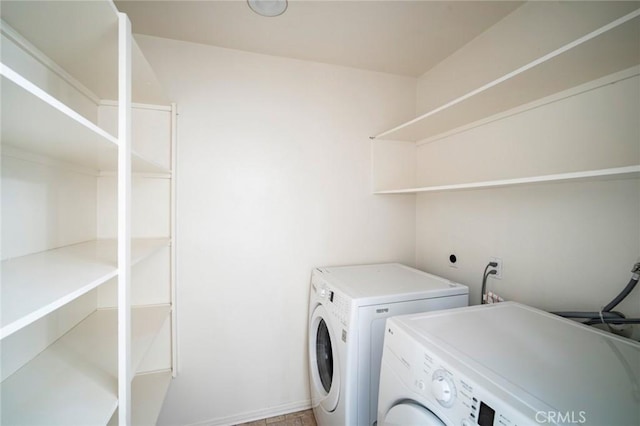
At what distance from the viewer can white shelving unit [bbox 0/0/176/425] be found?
2.22 feet

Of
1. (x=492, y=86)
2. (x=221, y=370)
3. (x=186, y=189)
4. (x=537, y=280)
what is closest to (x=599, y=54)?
(x=492, y=86)

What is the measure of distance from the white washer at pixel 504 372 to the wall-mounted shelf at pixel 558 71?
0.98 metres

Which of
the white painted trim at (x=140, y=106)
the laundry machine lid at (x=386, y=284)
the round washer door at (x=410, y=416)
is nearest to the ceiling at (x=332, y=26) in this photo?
the white painted trim at (x=140, y=106)

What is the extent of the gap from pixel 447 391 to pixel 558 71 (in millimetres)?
1237

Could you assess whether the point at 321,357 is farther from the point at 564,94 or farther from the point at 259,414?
Result: the point at 564,94

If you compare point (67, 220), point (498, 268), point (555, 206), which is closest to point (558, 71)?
point (555, 206)

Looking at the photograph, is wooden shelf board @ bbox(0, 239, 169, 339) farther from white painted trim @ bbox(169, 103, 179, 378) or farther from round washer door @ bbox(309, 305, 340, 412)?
round washer door @ bbox(309, 305, 340, 412)

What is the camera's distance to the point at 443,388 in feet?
2.31

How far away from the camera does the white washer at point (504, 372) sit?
0.59m

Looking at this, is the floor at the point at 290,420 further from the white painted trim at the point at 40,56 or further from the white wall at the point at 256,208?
the white painted trim at the point at 40,56

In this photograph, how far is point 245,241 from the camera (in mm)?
1765

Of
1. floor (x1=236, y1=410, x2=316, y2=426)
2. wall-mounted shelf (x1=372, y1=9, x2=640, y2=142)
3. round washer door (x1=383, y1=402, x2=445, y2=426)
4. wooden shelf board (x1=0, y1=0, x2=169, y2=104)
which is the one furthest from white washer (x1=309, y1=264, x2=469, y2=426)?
wooden shelf board (x1=0, y1=0, x2=169, y2=104)

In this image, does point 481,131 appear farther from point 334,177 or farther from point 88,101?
point 88,101

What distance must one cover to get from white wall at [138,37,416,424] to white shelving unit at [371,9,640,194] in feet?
1.63
